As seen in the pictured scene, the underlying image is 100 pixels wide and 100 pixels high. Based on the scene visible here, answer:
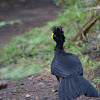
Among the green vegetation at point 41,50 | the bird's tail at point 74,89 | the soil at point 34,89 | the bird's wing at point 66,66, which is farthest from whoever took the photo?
the green vegetation at point 41,50

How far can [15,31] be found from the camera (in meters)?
9.16

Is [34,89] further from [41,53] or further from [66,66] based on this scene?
[41,53]

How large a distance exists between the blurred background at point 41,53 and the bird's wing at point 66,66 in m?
0.39

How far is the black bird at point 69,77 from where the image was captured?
3020mm

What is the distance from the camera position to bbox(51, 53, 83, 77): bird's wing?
131 inches

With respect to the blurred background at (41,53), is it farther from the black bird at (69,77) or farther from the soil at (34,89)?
the black bird at (69,77)

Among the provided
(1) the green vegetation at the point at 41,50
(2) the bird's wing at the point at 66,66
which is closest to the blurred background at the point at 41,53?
(1) the green vegetation at the point at 41,50

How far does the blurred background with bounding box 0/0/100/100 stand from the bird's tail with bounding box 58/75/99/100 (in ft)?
1.37

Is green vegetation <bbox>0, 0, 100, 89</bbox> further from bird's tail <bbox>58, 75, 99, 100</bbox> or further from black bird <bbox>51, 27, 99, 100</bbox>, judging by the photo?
bird's tail <bbox>58, 75, 99, 100</bbox>

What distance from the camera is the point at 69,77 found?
325cm

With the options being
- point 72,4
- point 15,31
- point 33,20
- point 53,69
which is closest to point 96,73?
point 53,69

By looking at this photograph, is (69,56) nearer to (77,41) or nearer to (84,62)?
(84,62)

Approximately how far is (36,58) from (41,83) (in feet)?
4.72

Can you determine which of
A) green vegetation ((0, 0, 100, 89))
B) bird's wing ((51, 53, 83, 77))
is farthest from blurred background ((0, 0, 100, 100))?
bird's wing ((51, 53, 83, 77))
